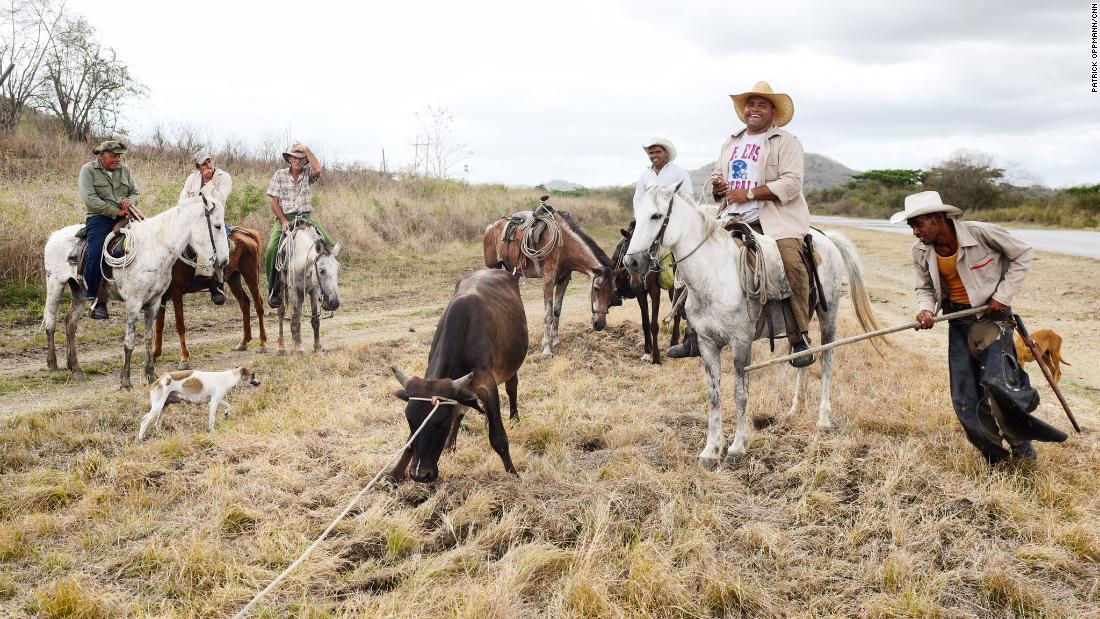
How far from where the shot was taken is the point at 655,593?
3451 millimetres

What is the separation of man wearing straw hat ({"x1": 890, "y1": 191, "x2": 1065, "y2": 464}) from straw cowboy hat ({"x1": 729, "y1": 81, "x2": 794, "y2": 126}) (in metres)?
1.33

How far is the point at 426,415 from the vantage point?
4211mm

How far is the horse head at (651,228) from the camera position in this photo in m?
5.06

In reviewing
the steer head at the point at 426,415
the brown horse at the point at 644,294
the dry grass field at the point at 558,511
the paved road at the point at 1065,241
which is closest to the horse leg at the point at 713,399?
the dry grass field at the point at 558,511

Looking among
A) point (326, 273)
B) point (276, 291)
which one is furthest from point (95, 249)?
point (326, 273)

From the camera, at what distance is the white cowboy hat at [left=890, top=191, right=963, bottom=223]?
4.49 metres

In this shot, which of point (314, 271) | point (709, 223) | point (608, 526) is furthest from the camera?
point (314, 271)

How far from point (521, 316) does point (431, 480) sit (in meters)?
1.84

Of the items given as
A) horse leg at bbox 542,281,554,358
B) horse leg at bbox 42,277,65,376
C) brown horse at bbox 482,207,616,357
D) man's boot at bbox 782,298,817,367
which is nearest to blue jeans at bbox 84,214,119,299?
horse leg at bbox 42,277,65,376

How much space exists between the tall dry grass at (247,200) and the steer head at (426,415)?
10336mm

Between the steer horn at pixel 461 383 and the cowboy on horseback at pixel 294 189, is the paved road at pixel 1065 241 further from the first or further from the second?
the steer horn at pixel 461 383

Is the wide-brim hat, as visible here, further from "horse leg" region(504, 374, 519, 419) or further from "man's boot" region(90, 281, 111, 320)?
"horse leg" region(504, 374, 519, 419)

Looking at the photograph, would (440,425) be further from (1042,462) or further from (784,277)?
(1042,462)

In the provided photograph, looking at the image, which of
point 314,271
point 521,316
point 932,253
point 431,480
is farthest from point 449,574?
point 314,271
